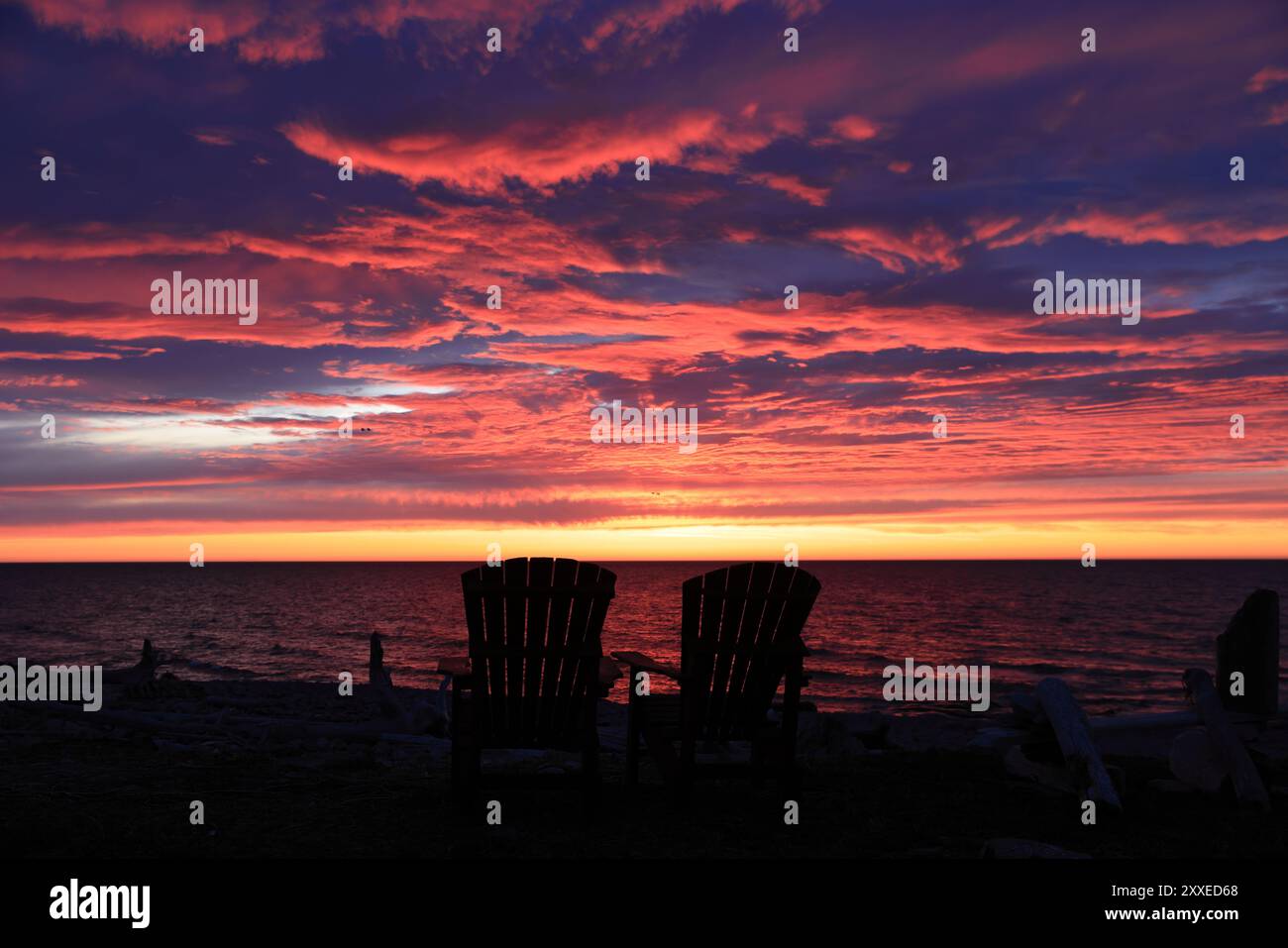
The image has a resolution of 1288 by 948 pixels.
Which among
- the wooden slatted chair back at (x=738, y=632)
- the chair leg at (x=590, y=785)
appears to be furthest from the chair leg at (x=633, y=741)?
the chair leg at (x=590, y=785)

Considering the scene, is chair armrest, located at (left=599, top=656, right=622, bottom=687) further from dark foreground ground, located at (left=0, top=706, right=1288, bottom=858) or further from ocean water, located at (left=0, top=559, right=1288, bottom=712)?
ocean water, located at (left=0, top=559, right=1288, bottom=712)

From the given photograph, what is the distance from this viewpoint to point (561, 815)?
5.37 meters

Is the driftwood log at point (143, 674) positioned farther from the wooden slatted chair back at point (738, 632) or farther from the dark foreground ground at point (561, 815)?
the wooden slatted chair back at point (738, 632)

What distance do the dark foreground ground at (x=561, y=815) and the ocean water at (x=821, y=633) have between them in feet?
4.47

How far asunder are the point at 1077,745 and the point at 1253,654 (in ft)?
8.61

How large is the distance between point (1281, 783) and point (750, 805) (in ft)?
12.8

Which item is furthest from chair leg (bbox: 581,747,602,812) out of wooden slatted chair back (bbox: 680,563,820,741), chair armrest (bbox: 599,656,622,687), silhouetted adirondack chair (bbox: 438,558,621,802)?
wooden slatted chair back (bbox: 680,563,820,741)

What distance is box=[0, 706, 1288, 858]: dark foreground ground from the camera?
4574 millimetres

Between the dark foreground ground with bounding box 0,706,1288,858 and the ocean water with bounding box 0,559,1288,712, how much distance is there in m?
1.36

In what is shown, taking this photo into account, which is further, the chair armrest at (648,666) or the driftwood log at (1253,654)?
the driftwood log at (1253,654)

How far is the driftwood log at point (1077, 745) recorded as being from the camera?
5359mm
